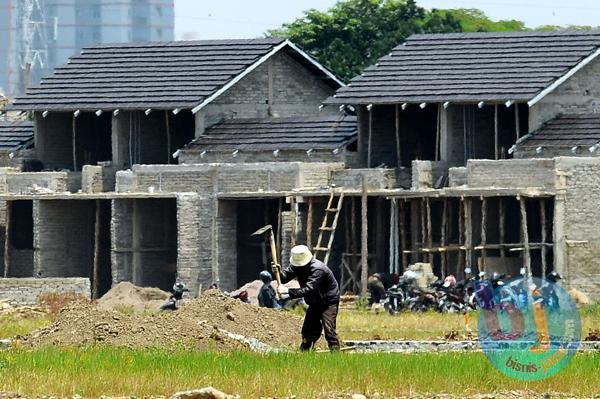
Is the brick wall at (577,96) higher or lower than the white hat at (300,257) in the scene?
higher

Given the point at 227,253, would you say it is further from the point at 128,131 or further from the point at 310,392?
the point at 310,392

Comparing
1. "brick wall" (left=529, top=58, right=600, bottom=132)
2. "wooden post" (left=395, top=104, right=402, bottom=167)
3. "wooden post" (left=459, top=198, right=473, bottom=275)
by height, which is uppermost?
"brick wall" (left=529, top=58, right=600, bottom=132)

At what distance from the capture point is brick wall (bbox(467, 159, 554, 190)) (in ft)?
153

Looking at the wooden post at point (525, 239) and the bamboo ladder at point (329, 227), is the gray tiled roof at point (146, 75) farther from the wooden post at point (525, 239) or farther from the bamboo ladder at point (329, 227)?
the wooden post at point (525, 239)

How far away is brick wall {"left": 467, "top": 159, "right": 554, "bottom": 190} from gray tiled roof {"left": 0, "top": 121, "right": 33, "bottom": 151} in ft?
46.8

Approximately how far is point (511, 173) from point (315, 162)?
579 centimetres

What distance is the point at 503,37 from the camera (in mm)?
52625

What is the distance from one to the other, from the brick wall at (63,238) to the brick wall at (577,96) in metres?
11.9

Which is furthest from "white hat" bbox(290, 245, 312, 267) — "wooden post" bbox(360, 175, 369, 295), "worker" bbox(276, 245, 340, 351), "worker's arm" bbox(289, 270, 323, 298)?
"wooden post" bbox(360, 175, 369, 295)

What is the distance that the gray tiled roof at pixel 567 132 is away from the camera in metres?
48.1

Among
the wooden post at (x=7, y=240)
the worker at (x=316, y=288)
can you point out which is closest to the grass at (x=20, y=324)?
the worker at (x=316, y=288)

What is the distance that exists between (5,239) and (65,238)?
180 cm

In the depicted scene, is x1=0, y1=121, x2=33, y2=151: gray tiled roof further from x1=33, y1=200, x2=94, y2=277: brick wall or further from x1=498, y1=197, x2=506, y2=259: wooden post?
x1=498, y1=197, x2=506, y2=259: wooden post

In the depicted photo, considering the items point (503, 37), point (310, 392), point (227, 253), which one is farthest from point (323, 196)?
point (310, 392)
